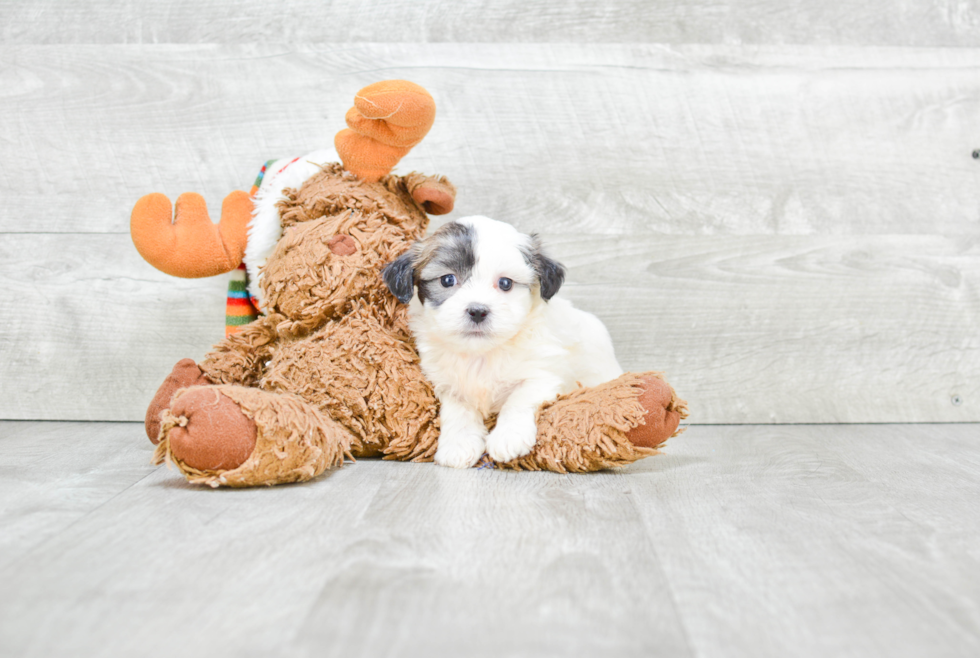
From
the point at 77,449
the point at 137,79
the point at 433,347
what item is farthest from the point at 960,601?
the point at 137,79

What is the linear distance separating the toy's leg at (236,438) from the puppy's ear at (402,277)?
0.31 metres

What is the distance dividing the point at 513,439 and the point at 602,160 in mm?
946

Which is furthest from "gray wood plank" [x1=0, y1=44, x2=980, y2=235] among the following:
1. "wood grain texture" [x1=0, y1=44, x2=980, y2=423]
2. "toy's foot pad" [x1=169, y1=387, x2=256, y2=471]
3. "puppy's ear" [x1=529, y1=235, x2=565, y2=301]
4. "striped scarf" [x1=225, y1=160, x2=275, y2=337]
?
"toy's foot pad" [x1=169, y1=387, x2=256, y2=471]

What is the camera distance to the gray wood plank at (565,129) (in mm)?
2059

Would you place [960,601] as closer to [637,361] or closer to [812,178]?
[637,361]

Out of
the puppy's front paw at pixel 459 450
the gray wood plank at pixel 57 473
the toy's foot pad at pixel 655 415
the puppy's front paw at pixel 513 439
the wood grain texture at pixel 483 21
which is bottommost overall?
the gray wood plank at pixel 57 473

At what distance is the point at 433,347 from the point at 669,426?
504 mm

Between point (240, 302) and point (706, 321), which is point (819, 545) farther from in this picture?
point (240, 302)

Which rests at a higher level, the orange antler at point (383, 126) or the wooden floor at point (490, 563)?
the orange antler at point (383, 126)

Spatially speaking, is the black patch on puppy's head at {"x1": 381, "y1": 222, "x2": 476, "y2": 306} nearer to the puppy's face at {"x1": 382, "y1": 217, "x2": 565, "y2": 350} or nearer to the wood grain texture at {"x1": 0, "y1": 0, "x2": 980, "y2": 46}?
the puppy's face at {"x1": 382, "y1": 217, "x2": 565, "y2": 350}

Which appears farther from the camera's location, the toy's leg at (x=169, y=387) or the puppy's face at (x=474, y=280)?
the toy's leg at (x=169, y=387)

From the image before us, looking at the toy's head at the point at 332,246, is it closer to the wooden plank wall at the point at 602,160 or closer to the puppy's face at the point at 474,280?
the puppy's face at the point at 474,280

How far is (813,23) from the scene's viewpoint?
6.97 ft

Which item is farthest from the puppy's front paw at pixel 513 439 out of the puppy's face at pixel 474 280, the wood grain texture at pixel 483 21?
the wood grain texture at pixel 483 21
